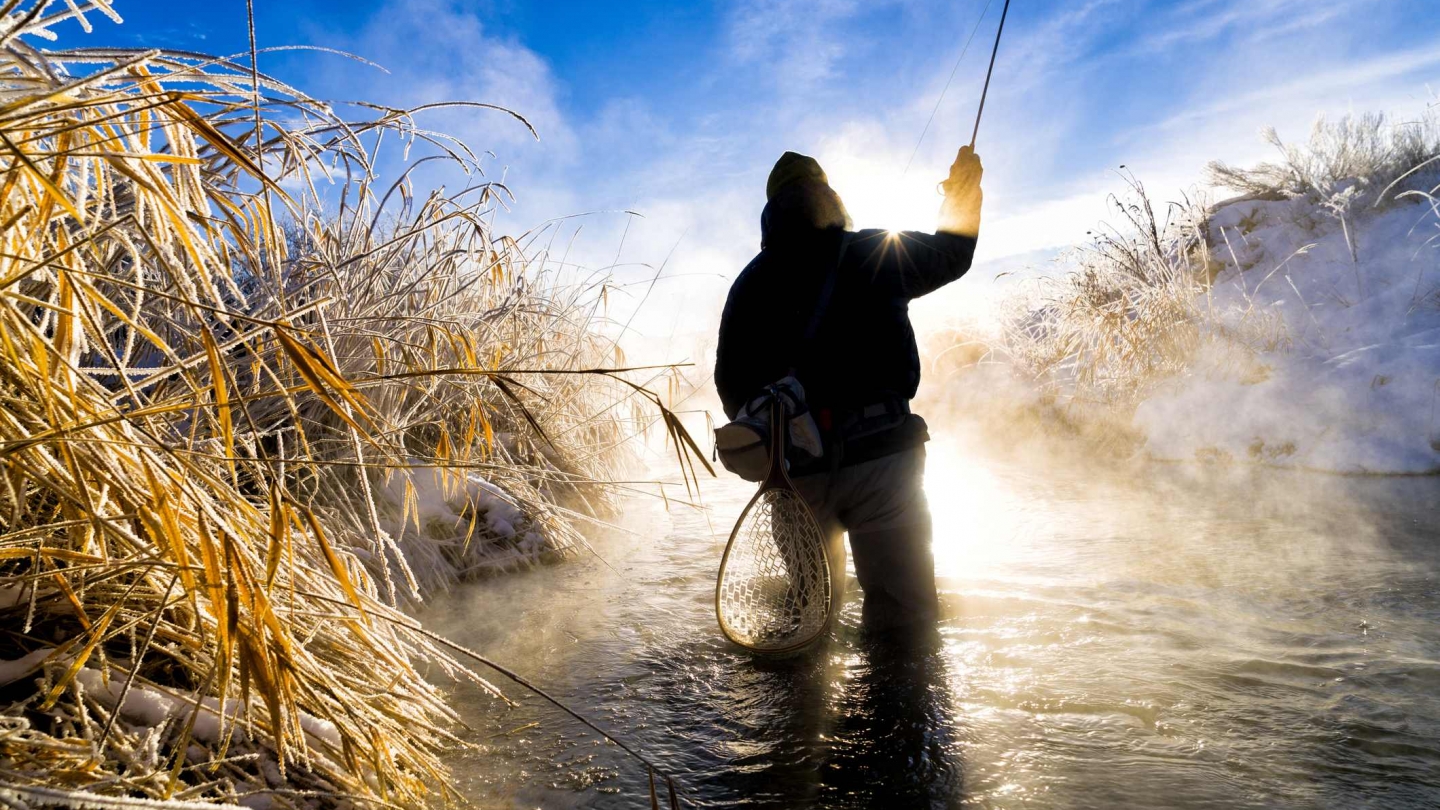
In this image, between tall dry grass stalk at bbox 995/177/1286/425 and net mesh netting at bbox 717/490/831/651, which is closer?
net mesh netting at bbox 717/490/831/651

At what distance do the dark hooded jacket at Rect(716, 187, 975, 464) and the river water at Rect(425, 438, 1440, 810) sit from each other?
84 cm

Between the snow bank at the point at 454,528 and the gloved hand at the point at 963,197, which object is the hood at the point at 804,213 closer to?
the gloved hand at the point at 963,197

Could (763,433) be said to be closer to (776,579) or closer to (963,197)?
(776,579)

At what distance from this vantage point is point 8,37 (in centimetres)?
85

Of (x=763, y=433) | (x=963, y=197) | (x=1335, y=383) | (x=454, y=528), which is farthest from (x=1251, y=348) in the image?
(x=454, y=528)

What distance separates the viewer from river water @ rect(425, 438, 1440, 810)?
1.70 metres

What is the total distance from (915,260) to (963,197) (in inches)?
12.0

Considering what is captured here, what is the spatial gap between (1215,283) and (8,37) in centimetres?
1087

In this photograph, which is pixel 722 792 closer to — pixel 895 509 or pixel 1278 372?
pixel 895 509

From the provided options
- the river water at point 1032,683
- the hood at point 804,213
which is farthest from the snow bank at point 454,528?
the hood at point 804,213

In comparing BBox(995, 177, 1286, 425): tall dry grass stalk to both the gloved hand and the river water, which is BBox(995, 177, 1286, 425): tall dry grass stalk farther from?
the gloved hand

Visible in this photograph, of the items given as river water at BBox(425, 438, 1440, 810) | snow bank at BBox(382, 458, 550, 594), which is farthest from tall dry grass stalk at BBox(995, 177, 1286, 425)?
snow bank at BBox(382, 458, 550, 594)

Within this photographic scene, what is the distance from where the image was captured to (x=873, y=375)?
2578 millimetres

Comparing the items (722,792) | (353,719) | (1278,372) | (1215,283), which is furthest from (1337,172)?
(353,719)
